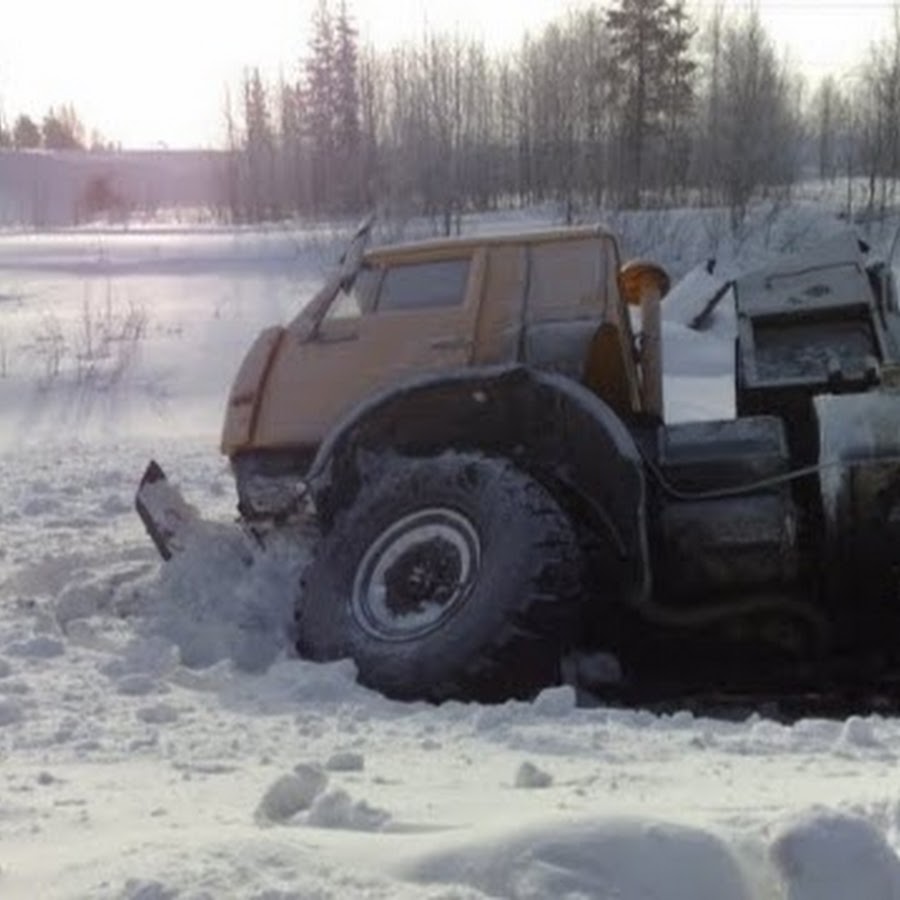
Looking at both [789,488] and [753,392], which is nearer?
[789,488]

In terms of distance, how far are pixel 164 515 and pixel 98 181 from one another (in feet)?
224

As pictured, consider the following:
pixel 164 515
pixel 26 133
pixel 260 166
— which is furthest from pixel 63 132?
pixel 164 515

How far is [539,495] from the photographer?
609 centimetres

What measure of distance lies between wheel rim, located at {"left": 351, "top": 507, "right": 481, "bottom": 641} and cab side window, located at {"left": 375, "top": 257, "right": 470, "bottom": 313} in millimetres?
1157

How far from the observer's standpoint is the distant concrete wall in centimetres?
6762

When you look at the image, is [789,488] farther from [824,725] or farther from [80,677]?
[80,677]

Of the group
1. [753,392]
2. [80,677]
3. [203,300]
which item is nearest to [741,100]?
[203,300]

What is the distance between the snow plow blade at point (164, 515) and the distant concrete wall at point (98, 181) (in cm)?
5273

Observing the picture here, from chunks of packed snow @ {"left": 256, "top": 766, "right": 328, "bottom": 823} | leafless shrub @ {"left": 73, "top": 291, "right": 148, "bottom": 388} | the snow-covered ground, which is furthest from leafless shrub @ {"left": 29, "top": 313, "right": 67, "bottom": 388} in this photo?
chunks of packed snow @ {"left": 256, "top": 766, "right": 328, "bottom": 823}

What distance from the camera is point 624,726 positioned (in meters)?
4.88

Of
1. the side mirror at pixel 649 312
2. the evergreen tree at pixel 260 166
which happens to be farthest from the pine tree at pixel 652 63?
the side mirror at pixel 649 312

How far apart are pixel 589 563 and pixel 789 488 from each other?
93cm

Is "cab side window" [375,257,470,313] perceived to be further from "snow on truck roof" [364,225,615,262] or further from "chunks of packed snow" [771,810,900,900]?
"chunks of packed snow" [771,810,900,900]

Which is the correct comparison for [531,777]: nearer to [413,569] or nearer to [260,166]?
[413,569]
